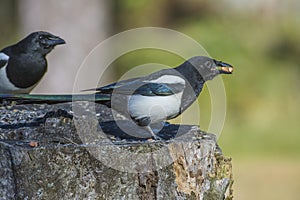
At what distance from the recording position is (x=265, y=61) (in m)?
12.5

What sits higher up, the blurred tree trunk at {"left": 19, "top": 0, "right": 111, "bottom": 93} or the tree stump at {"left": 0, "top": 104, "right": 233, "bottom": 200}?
the blurred tree trunk at {"left": 19, "top": 0, "right": 111, "bottom": 93}

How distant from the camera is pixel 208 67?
4484mm

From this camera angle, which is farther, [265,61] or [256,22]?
[256,22]

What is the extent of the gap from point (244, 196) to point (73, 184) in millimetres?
5585

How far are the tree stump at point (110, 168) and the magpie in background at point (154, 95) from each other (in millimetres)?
187

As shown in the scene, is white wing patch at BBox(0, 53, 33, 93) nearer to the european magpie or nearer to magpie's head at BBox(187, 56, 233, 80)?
the european magpie

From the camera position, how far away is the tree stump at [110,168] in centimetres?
333

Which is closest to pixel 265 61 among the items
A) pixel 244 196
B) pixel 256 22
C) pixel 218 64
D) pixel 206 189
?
pixel 256 22

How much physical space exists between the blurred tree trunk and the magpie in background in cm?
484

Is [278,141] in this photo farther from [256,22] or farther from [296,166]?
[256,22]

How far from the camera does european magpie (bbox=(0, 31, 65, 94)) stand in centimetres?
587

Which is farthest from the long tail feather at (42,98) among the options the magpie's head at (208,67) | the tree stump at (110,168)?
the magpie's head at (208,67)

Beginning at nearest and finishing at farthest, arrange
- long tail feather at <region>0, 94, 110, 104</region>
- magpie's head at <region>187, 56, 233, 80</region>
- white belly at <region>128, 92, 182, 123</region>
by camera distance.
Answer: long tail feather at <region>0, 94, 110, 104</region> → white belly at <region>128, 92, 182, 123</region> → magpie's head at <region>187, 56, 233, 80</region>

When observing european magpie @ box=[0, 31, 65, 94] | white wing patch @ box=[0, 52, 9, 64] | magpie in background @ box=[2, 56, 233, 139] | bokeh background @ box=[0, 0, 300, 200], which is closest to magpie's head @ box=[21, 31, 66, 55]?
european magpie @ box=[0, 31, 65, 94]
